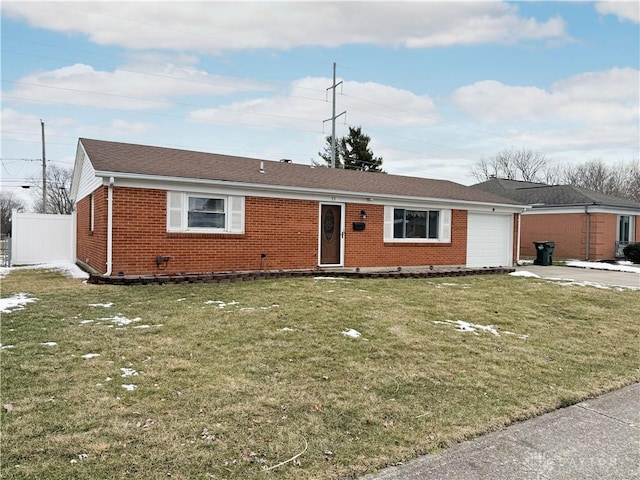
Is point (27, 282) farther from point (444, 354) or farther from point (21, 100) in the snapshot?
point (21, 100)

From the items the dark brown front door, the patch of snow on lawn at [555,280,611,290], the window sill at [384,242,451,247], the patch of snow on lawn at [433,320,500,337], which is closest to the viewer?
the patch of snow on lawn at [433,320,500,337]

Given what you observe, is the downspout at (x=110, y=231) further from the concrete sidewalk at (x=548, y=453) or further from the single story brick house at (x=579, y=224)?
the single story brick house at (x=579, y=224)

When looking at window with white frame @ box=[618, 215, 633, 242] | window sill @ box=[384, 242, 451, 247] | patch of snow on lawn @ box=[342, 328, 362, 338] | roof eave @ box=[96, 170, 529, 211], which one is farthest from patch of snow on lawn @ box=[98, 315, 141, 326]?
window with white frame @ box=[618, 215, 633, 242]

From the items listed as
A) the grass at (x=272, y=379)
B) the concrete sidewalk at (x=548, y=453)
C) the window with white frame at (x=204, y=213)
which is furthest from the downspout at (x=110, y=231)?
the concrete sidewalk at (x=548, y=453)

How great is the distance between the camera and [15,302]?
7.45m

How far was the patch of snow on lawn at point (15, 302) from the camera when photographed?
693 centimetres

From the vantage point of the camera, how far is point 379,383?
179 inches

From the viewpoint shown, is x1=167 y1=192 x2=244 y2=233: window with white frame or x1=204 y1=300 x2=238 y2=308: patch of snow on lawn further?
x1=167 y1=192 x2=244 y2=233: window with white frame

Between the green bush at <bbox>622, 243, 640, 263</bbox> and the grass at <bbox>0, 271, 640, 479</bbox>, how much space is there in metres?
16.6

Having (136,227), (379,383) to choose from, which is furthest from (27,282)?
(379,383)

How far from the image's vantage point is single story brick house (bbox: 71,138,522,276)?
10875mm

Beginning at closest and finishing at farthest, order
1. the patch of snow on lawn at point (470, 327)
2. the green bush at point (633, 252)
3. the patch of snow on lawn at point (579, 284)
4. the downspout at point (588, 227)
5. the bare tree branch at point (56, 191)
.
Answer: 1. the patch of snow on lawn at point (470, 327)
2. the patch of snow on lawn at point (579, 284)
3. the green bush at point (633, 252)
4. the downspout at point (588, 227)
5. the bare tree branch at point (56, 191)

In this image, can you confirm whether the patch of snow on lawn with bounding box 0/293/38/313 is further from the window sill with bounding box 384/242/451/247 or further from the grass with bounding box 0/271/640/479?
the window sill with bounding box 384/242/451/247

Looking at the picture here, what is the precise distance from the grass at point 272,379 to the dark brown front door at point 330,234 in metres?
5.10
